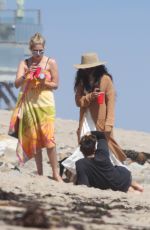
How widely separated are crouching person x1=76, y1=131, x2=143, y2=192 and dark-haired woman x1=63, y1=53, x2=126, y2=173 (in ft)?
1.82

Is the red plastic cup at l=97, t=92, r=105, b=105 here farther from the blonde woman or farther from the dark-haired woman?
the blonde woman

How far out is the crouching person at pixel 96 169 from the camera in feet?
33.8

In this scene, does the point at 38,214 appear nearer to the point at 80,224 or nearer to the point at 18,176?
the point at 80,224

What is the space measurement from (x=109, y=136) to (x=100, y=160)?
31.9 inches

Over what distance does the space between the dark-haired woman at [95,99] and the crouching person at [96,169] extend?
0.56m

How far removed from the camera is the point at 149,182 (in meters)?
12.8

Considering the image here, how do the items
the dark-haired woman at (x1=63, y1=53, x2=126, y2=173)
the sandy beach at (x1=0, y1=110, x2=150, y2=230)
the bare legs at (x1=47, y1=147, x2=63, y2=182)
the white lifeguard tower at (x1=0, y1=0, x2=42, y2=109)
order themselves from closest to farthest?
the sandy beach at (x1=0, y1=110, x2=150, y2=230) < the bare legs at (x1=47, y1=147, x2=63, y2=182) < the dark-haired woman at (x1=63, y1=53, x2=126, y2=173) < the white lifeguard tower at (x1=0, y1=0, x2=42, y2=109)

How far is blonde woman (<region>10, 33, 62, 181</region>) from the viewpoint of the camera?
10891 mm

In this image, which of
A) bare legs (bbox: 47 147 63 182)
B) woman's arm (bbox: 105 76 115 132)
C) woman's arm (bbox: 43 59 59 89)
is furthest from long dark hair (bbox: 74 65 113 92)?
bare legs (bbox: 47 147 63 182)

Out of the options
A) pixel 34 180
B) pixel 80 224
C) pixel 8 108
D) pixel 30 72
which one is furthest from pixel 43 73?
pixel 8 108

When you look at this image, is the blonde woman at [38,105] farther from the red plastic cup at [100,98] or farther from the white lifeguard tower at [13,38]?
the white lifeguard tower at [13,38]

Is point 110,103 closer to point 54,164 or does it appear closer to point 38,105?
point 38,105

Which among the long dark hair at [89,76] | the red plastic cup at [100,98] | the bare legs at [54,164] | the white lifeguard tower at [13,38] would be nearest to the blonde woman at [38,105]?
the bare legs at [54,164]

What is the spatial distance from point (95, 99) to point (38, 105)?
64cm
